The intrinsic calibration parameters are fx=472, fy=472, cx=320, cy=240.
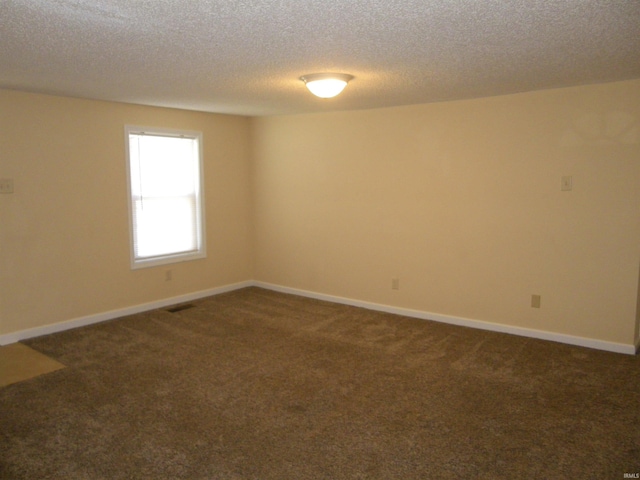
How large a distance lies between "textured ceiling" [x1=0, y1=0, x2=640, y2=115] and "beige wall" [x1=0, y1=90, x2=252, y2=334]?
0.44 meters

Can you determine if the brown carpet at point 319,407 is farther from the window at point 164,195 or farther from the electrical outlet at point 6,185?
the electrical outlet at point 6,185

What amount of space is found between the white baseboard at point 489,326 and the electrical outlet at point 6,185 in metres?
3.21

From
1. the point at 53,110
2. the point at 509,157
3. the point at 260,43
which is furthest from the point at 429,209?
the point at 53,110

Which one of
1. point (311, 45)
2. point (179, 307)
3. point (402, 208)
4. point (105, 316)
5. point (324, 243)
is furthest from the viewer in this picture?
point (324, 243)

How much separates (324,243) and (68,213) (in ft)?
9.00

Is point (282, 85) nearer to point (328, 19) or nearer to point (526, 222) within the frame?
point (328, 19)

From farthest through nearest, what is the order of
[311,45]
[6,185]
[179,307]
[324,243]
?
1. [324,243]
2. [179,307]
3. [6,185]
4. [311,45]

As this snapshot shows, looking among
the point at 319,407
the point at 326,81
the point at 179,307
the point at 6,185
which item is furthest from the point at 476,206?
the point at 6,185

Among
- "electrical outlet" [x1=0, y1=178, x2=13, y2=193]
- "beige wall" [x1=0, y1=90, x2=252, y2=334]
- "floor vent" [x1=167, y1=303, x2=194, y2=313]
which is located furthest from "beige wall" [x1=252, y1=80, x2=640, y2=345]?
"electrical outlet" [x1=0, y1=178, x2=13, y2=193]

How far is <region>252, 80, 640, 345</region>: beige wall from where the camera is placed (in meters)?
3.88

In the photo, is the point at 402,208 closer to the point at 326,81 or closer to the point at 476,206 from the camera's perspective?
the point at 476,206

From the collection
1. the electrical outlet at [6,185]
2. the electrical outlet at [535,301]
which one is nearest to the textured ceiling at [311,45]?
the electrical outlet at [6,185]

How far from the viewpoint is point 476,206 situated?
14.8ft

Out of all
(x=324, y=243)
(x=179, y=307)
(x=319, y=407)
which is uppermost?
(x=324, y=243)
